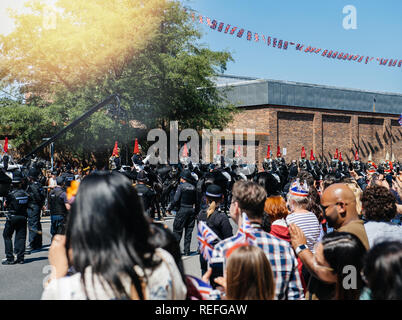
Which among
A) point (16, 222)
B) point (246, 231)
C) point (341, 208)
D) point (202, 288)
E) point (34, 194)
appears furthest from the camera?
point (34, 194)

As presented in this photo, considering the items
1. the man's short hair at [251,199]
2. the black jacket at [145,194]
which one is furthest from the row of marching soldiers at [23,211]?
the man's short hair at [251,199]

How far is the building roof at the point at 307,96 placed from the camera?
3581cm

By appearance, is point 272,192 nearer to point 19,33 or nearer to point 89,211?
point 89,211

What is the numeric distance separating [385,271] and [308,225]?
2352 millimetres

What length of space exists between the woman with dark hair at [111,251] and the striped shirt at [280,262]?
3.34 feet

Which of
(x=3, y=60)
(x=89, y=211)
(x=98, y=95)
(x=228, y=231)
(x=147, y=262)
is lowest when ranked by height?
(x=228, y=231)

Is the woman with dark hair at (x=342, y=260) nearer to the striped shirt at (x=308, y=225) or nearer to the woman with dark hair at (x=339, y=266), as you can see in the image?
the woman with dark hair at (x=339, y=266)

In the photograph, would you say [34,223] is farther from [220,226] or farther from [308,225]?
[308,225]

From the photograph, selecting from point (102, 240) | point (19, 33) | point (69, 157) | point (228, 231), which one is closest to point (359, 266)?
point (102, 240)

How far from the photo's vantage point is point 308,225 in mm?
4379

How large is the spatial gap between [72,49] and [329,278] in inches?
897

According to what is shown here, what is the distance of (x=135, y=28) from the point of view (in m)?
23.6

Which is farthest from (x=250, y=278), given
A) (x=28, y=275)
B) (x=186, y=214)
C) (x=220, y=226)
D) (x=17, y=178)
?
(x=17, y=178)

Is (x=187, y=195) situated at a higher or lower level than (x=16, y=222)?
higher
